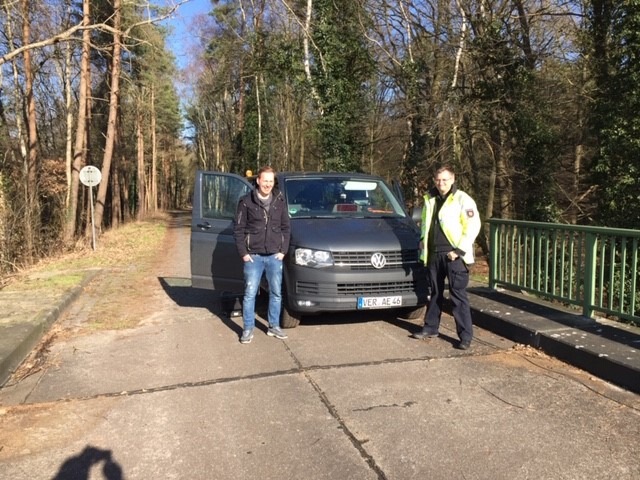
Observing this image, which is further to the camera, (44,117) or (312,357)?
(44,117)

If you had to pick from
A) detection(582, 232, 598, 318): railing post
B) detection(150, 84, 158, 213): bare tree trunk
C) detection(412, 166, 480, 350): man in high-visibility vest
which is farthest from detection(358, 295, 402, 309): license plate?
detection(150, 84, 158, 213): bare tree trunk

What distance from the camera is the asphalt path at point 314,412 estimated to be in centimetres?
343

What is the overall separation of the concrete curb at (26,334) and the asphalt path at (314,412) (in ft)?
0.83

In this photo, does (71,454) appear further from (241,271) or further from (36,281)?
(36,281)

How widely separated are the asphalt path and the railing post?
979 mm

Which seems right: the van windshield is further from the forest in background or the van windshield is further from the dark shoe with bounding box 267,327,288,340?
the forest in background

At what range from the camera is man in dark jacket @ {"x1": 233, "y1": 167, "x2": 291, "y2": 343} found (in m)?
6.04

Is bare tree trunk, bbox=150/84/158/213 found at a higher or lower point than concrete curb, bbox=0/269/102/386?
higher

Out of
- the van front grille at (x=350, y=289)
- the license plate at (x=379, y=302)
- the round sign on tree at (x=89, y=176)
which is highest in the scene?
the round sign on tree at (x=89, y=176)

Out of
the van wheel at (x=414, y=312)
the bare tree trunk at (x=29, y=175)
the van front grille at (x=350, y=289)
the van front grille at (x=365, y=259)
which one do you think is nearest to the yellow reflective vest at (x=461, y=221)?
the van front grille at (x=365, y=259)

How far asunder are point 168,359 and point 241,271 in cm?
174

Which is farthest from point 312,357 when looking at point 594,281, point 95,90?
point 95,90

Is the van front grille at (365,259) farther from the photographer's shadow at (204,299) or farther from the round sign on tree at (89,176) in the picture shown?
the round sign on tree at (89,176)

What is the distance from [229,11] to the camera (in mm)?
36844
